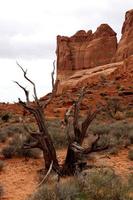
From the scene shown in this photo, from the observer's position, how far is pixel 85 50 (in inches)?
3280

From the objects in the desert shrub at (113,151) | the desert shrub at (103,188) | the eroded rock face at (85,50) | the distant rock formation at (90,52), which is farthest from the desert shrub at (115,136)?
the eroded rock face at (85,50)

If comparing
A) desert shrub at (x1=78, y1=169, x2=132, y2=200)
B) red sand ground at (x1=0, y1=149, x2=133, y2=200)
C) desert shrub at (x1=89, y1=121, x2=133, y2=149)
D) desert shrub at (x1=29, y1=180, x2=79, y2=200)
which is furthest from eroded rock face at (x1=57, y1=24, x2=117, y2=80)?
desert shrub at (x1=29, y1=180, x2=79, y2=200)

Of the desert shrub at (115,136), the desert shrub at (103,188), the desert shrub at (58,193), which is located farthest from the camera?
Result: the desert shrub at (115,136)

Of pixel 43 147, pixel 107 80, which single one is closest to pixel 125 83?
pixel 107 80

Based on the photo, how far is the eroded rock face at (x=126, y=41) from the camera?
6794cm

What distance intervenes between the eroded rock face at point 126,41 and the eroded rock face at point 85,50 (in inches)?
195

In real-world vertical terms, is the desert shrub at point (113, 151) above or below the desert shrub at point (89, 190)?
above

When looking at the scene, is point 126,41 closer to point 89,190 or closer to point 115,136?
point 115,136

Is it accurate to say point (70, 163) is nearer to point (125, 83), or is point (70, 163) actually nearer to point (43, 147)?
point (43, 147)

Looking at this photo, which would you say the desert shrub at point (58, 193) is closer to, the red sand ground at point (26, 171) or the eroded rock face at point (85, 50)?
the red sand ground at point (26, 171)

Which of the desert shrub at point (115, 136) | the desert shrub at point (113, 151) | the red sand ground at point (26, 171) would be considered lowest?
the red sand ground at point (26, 171)

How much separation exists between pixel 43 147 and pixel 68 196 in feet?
10.2

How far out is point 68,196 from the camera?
21.9 feet

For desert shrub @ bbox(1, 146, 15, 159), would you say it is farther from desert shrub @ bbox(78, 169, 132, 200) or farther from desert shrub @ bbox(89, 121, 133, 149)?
desert shrub @ bbox(78, 169, 132, 200)
